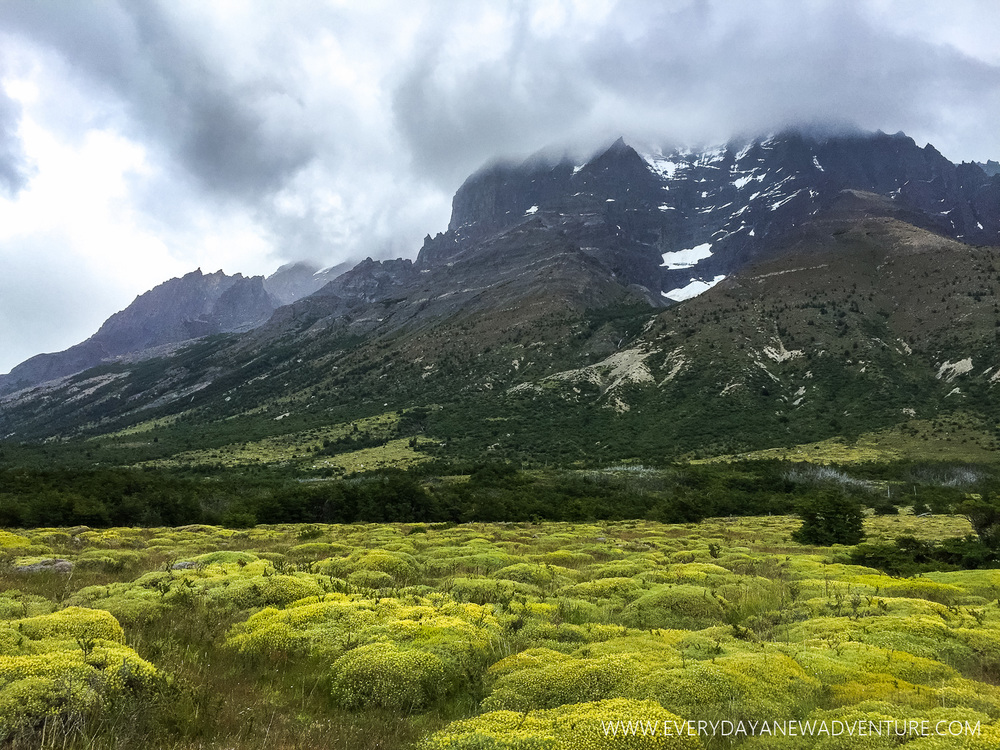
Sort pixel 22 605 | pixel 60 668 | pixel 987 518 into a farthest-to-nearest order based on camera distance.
Answer: pixel 987 518 → pixel 22 605 → pixel 60 668

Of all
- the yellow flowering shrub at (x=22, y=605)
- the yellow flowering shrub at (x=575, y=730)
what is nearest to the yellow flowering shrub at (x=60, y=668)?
the yellow flowering shrub at (x=22, y=605)

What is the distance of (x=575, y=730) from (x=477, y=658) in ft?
13.0

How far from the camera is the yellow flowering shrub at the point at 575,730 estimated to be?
6.93 metres

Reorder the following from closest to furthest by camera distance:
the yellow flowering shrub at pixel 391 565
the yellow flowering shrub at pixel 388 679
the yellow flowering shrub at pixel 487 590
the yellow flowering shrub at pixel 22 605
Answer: the yellow flowering shrub at pixel 388 679 < the yellow flowering shrub at pixel 22 605 < the yellow flowering shrub at pixel 487 590 < the yellow flowering shrub at pixel 391 565

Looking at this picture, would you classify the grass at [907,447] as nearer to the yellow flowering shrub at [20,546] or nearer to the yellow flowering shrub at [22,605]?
the yellow flowering shrub at [20,546]

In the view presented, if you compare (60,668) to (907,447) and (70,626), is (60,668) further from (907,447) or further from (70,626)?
(907,447)

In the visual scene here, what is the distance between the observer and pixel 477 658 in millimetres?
10734

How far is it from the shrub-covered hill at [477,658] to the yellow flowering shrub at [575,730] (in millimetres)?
32

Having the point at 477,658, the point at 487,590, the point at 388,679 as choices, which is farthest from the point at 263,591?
the point at 477,658

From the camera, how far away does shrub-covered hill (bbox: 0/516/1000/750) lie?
24.6 ft

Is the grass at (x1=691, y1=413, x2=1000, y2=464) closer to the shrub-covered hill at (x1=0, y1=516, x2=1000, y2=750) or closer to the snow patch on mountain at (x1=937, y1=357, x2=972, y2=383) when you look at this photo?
the snow patch on mountain at (x1=937, y1=357, x2=972, y2=383)

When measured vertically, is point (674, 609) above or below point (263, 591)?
below

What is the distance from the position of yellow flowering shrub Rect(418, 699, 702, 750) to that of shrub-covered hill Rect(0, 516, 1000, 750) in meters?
0.03

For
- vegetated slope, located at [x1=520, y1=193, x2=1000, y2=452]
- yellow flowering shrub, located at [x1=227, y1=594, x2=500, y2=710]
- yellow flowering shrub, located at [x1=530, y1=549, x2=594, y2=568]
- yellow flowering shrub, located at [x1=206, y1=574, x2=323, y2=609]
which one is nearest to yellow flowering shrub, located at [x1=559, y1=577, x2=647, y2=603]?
yellow flowering shrub, located at [x1=227, y1=594, x2=500, y2=710]
